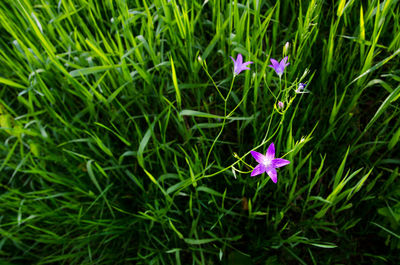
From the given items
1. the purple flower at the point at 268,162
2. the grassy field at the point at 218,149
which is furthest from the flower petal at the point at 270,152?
the grassy field at the point at 218,149

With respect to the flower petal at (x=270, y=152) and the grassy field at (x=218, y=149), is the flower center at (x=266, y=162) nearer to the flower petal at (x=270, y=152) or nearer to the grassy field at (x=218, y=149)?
the flower petal at (x=270, y=152)

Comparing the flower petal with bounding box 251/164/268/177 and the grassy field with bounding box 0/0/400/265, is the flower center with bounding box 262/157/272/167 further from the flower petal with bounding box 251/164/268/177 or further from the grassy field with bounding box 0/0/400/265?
the grassy field with bounding box 0/0/400/265

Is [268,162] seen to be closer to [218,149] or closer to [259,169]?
[259,169]

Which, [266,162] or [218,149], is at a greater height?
[266,162]

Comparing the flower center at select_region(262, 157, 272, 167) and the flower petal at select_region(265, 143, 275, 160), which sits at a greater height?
the flower petal at select_region(265, 143, 275, 160)

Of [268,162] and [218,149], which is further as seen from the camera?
[218,149]

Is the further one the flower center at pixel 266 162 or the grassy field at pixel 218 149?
the grassy field at pixel 218 149

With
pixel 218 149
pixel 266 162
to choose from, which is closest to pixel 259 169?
pixel 266 162

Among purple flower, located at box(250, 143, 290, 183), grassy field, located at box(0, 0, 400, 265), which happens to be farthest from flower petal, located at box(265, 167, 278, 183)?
grassy field, located at box(0, 0, 400, 265)
